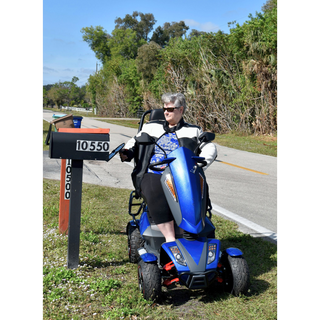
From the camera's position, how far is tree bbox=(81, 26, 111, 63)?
70000 mm

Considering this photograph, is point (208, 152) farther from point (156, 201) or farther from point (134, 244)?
point (134, 244)

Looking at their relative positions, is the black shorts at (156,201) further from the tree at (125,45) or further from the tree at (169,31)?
the tree at (169,31)

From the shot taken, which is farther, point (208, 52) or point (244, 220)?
point (208, 52)

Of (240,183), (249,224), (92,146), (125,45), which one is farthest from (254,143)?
(125,45)

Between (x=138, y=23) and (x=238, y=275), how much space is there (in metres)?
72.4

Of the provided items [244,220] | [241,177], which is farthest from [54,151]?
[241,177]

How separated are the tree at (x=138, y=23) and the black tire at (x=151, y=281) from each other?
70419 mm

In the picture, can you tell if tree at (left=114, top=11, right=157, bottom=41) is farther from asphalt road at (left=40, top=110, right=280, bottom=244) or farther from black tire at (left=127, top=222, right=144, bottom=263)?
black tire at (left=127, top=222, right=144, bottom=263)

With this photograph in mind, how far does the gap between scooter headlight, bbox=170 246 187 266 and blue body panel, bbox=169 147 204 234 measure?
0.61ft

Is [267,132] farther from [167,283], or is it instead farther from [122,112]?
[122,112]

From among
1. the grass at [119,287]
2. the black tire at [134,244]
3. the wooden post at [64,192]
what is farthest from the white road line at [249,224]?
the wooden post at [64,192]

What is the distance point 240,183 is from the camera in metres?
7.82
